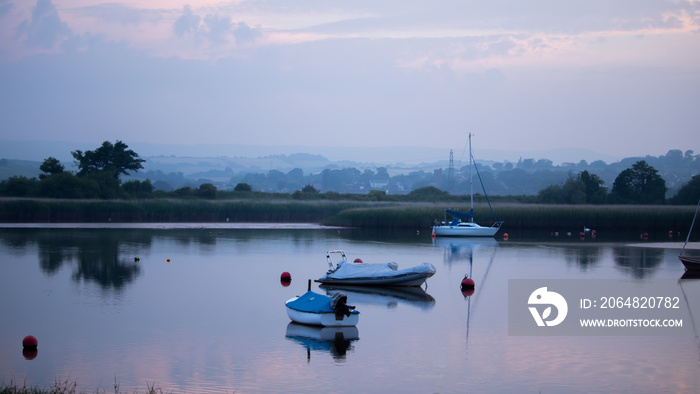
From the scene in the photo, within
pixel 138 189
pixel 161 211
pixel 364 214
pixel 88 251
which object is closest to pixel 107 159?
pixel 138 189

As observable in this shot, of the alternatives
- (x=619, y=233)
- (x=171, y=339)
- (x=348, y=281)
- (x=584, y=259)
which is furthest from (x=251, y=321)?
(x=619, y=233)

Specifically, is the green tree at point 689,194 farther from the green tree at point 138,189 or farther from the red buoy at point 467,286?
the red buoy at point 467,286

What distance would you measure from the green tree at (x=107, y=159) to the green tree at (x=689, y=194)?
48.8 meters

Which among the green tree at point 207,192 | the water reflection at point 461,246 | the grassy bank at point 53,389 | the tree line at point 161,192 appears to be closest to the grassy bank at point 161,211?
the tree line at point 161,192

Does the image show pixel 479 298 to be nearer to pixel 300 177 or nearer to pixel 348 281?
pixel 348 281

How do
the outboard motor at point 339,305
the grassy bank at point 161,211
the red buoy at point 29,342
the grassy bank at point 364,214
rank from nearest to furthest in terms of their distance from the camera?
the red buoy at point 29,342 < the outboard motor at point 339,305 < the grassy bank at point 364,214 < the grassy bank at point 161,211

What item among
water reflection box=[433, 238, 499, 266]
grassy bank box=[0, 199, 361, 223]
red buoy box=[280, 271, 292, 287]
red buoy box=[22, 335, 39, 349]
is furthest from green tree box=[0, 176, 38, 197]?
red buoy box=[22, 335, 39, 349]

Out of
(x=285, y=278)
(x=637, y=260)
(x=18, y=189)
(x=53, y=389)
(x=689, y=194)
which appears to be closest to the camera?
(x=53, y=389)

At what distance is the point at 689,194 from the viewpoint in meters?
63.4

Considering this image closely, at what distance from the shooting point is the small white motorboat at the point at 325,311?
15.7m

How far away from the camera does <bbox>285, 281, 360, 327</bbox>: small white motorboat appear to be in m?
15.7

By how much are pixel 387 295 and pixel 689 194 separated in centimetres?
5011

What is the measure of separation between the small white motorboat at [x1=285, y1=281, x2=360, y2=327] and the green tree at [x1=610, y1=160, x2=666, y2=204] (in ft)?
179

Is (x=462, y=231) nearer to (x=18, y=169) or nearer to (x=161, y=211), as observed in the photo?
(x=161, y=211)
